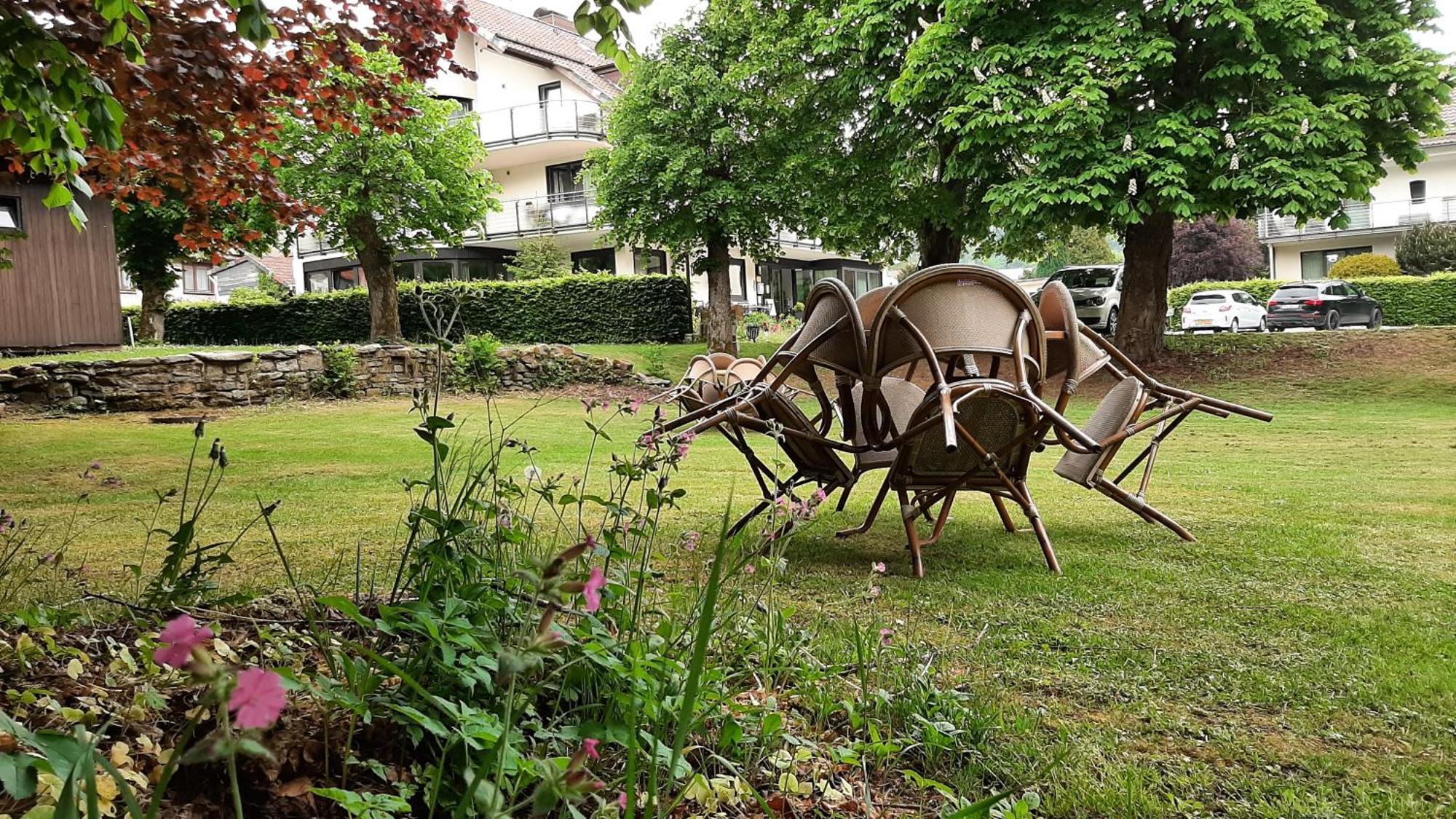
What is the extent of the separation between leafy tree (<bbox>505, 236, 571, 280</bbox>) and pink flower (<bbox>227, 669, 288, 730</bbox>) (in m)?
28.0

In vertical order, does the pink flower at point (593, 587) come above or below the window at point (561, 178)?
below

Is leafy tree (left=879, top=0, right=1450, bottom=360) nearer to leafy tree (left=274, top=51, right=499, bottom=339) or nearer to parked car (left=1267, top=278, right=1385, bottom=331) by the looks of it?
leafy tree (left=274, top=51, right=499, bottom=339)

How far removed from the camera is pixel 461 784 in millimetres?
1544

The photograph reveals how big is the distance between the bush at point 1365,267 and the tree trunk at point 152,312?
35.1 metres

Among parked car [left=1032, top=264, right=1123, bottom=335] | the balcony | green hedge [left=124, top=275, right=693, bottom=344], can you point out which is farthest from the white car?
the balcony

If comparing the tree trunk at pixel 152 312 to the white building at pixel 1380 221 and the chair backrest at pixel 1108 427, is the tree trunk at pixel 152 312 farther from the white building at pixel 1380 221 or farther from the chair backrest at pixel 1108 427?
the white building at pixel 1380 221

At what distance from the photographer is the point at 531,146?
31891 mm

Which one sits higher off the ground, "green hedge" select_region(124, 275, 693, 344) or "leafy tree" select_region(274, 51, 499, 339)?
"leafy tree" select_region(274, 51, 499, 339)

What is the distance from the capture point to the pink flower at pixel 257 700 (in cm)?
62

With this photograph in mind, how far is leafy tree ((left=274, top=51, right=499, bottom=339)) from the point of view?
739 inches

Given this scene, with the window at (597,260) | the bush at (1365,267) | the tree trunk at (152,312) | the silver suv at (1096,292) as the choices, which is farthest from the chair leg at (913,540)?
the bush at (1365,267)

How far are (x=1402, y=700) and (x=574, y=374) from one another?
48.8 feet

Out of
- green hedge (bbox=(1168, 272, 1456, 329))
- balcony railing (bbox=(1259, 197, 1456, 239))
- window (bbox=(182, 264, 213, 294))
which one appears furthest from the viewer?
window (bbox=(182, 264, 213, 294))

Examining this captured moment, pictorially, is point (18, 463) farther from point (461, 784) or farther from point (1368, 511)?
point (1368, 511)
